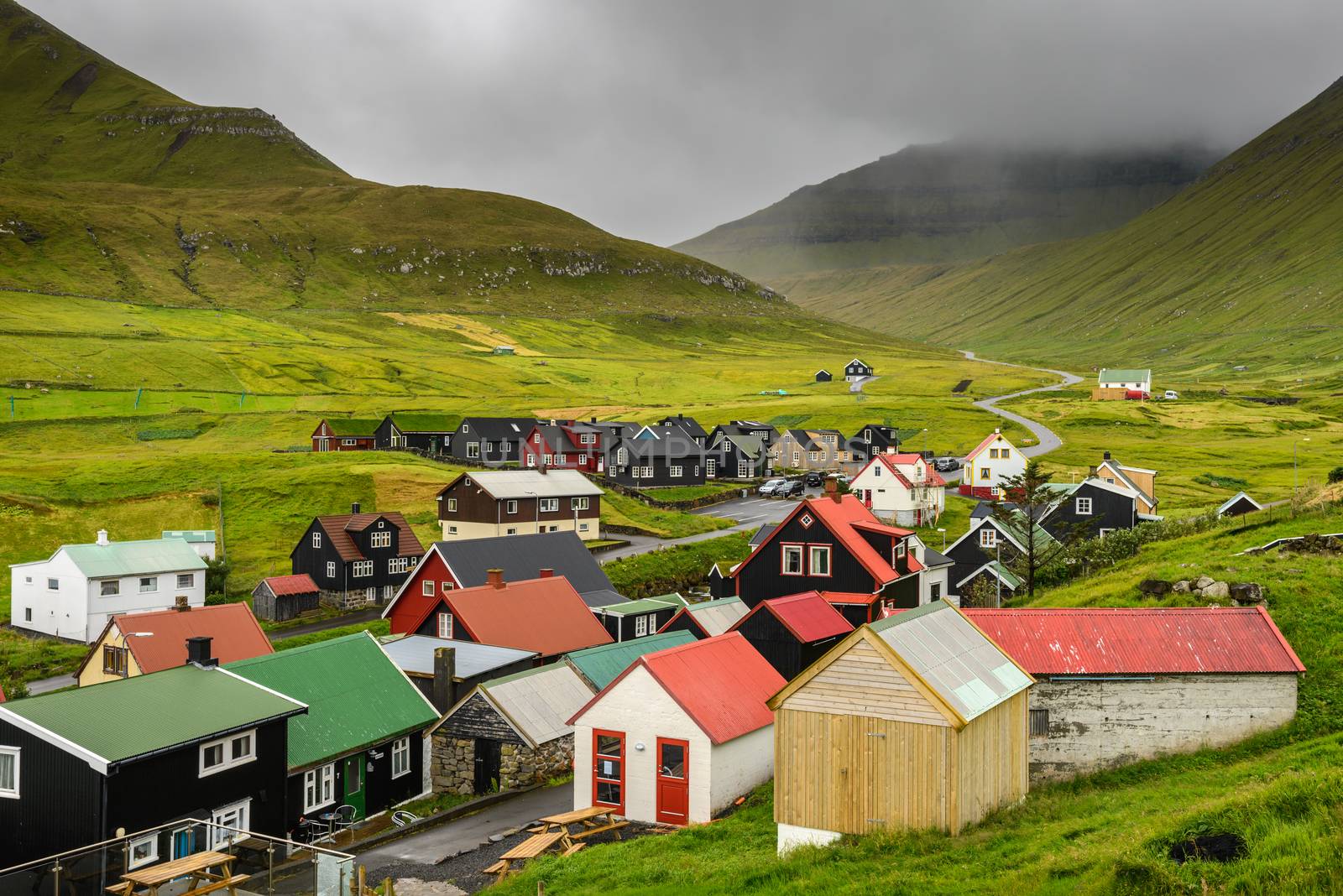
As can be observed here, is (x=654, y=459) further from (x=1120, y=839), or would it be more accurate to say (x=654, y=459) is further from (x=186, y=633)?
(x=1120, y=839)

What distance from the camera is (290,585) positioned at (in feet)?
209

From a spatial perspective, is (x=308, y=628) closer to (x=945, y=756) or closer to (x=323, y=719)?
Answer: (x=323, y=719)

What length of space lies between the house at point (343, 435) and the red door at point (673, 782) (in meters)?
98.2

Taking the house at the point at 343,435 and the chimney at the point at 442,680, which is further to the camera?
the house at the point at 343,435

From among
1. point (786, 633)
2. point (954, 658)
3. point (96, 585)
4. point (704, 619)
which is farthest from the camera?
point (96, 585)

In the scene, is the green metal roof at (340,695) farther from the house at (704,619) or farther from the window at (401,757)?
the house at (704,619)

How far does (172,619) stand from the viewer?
4034cm

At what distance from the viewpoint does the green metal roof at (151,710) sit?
86.0 feet

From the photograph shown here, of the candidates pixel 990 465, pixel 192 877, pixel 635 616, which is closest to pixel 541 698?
pixel 635 616

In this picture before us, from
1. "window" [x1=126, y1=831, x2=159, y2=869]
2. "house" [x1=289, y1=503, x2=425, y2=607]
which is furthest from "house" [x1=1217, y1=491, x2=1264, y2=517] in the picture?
"window" [x1=126, y1=831, x2=159, y2=869]

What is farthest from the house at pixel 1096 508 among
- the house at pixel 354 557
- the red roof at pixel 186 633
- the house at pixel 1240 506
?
the red roof at pixel 186 633

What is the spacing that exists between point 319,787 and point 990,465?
78228 mm

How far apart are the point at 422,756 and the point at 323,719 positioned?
3989 millimetres

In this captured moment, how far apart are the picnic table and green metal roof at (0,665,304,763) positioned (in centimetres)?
541
